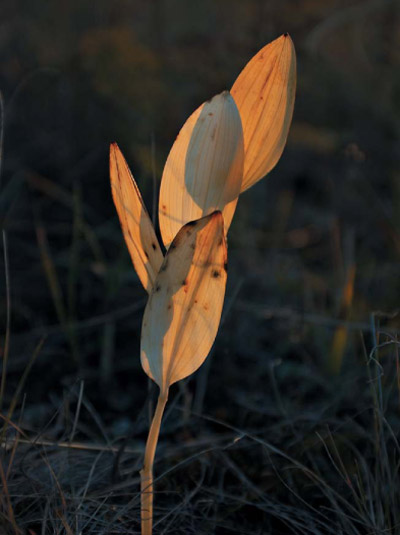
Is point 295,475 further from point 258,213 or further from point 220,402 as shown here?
point 258,213

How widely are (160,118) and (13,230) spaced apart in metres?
0.61

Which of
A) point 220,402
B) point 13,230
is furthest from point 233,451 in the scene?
point 13,230

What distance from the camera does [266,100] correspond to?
0.61 metres

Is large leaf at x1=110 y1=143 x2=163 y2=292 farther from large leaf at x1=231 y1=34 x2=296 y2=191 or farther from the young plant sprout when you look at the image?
large leaf at x1=231 y1=34 x2=296 y2=191

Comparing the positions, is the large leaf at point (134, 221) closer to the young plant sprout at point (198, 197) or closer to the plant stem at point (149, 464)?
the young plant sprout at point (198, 197)

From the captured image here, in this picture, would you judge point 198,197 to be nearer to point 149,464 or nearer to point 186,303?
point 186,303

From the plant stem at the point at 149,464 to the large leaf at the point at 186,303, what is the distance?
0.08 feet

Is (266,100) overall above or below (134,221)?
above

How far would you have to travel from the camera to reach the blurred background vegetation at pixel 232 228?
1279mm

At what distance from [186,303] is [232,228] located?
1.25 m

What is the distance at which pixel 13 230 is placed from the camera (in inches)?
72.0

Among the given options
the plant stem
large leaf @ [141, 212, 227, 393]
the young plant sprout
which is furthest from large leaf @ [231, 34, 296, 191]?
the plant stem

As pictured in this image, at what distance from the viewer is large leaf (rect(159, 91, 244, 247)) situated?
1.90 feet

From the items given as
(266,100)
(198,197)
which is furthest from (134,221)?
(266,100)
